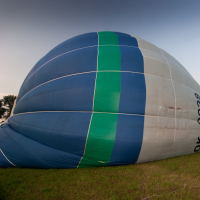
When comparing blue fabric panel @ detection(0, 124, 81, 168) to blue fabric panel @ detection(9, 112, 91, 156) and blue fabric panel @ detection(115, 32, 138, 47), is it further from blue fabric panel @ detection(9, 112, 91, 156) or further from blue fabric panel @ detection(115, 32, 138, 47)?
blue fabric panel @ detection(115, 32, 138, 47)

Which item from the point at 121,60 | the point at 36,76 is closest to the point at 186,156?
the point at 121,60

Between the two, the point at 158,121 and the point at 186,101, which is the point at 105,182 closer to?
the point at 158,121

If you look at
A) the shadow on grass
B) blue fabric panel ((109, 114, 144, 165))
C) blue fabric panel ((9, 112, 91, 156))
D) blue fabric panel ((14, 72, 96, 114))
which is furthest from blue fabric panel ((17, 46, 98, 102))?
the shadow on grass

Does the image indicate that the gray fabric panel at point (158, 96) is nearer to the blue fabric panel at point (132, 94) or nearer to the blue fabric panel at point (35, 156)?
the blue fabric panel at point (132, 94)

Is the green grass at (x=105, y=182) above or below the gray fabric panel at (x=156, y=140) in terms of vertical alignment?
below

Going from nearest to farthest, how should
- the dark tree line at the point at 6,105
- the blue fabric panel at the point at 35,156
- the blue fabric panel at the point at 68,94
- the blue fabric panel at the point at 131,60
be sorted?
1. the blue fabric panel at the point at 35,156
2. the blue fabric panel at the point at 68,94
3. the blue fabric panel at the point at 131,60
4. the dark tree line at the point at 6,105

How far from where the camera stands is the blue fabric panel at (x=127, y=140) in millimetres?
3588

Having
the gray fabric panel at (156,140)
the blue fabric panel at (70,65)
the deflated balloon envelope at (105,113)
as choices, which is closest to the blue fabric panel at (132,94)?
the deflated balloon envelope at (105,113)

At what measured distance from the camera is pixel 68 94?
13.4ft

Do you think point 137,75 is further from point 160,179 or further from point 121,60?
point 160,179

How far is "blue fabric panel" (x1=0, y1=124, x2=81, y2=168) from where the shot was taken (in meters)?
3.52

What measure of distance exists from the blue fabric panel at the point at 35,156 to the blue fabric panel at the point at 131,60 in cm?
306

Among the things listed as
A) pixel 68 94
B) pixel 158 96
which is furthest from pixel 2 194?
pixel 158 96

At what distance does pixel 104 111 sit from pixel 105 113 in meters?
0.06
